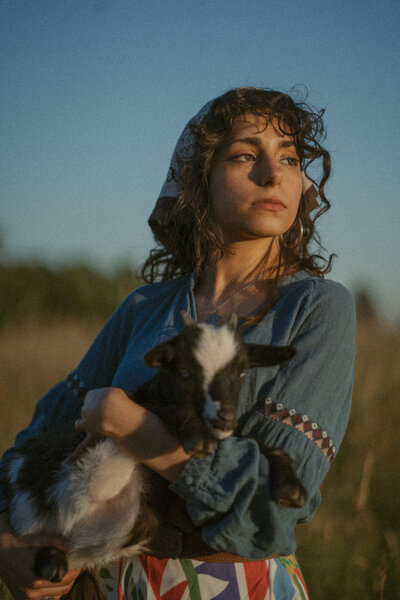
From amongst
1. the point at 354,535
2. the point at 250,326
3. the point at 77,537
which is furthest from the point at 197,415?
the point at 354,535

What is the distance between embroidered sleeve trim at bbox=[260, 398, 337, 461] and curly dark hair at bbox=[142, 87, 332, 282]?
2.81ft

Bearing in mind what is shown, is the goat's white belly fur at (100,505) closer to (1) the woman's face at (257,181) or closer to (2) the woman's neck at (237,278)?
(2) the woman's neck at (237,278)

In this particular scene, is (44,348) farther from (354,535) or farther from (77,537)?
(77,537)

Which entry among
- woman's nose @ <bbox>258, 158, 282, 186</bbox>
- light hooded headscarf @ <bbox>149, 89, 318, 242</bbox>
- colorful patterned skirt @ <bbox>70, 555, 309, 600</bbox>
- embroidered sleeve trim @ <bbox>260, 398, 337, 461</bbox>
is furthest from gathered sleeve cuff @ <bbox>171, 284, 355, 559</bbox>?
light hooded headscarf @ <bbox>149, 89, 318, 242</bbox>

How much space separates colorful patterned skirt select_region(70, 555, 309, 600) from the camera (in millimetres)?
2025

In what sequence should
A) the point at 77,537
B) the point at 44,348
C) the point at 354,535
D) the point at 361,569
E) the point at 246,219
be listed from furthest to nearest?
the point at 44,348 → the point at 354,535 → the point at 361,569 → the point at 246,219 → the point at 77,537

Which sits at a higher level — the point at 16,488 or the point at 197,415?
the point at 197,415

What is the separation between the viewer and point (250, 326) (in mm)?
2408

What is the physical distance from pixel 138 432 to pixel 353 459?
4.09 meters

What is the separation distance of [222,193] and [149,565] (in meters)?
1.77

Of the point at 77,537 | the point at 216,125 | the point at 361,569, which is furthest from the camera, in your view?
the point at 361,569

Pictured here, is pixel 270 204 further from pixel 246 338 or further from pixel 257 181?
pixel 246 338

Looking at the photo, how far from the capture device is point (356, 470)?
5277mm

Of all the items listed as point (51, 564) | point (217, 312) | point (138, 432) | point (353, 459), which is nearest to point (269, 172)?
point (217, 312)
